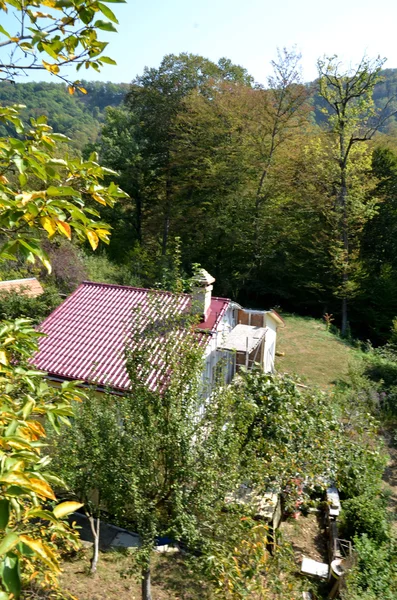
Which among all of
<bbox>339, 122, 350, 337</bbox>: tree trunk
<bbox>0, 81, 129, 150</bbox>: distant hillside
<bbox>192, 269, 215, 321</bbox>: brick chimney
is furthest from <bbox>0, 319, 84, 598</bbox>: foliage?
<bbox>0, 81, 129, 150</bbox>: distant hillside

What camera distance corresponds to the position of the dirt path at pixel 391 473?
9790 mm

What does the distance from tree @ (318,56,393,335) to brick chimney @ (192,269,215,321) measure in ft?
43.4

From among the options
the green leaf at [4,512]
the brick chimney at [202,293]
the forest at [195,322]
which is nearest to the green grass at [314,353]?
the forest at [195,322]

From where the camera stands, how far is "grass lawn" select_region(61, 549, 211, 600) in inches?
271

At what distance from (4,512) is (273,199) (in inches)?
964

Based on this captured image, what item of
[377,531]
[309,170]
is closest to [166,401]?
[377,531]

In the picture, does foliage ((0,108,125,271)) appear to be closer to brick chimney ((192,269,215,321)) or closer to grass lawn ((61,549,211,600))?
brick chimney ((192,269,215,321))

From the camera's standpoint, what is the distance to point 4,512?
175 centimetres

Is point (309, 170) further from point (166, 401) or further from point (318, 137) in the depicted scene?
point (166, 401)

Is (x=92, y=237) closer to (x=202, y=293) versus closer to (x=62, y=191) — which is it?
(x=62, y=191)

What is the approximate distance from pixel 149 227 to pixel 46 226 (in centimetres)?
2565

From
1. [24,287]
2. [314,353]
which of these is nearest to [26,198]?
[24,287]

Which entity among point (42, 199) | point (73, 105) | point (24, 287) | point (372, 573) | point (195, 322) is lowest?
point (372, 573)

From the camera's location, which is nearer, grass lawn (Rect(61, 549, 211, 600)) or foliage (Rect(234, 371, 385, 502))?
grass lawn (Rect(61, 549, 211, 600))
